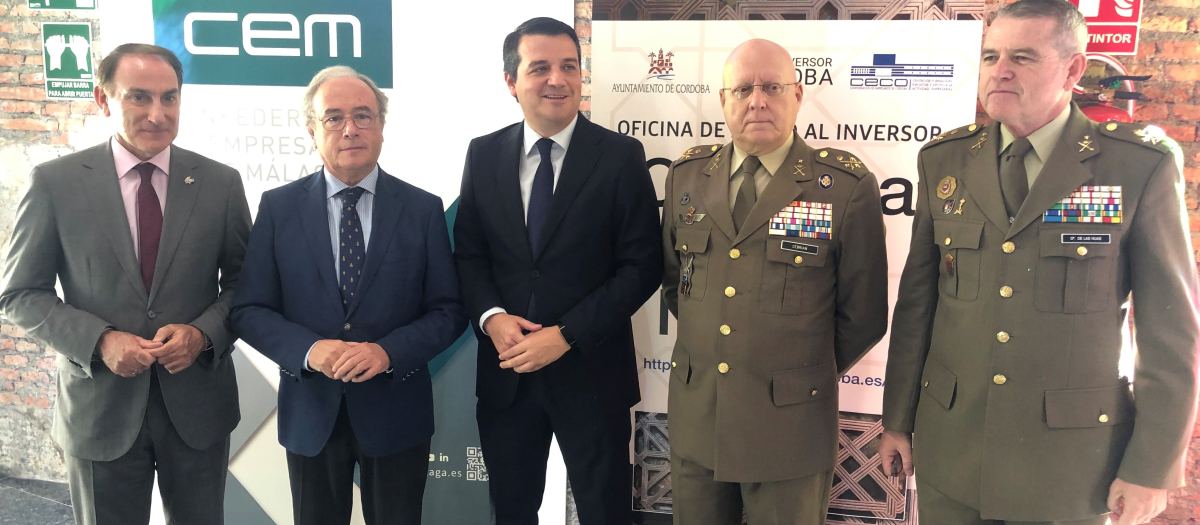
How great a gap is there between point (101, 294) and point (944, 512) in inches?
103

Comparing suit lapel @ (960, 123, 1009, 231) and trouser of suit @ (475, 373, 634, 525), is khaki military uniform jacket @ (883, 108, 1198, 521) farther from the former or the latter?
trouser of suit @ (475, 373, 634, 525)

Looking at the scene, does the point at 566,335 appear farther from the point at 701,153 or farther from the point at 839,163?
the point at 839,163

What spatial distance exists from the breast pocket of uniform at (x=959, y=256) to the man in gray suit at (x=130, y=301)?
2.23 m

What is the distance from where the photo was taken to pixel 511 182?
7.48ft

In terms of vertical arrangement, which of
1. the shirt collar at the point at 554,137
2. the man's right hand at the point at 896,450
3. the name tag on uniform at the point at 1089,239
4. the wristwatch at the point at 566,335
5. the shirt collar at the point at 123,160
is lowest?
the man's right hand at the point at 896,450

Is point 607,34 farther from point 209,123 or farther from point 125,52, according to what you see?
point 209,123

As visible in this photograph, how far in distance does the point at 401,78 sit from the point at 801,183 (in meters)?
1.91

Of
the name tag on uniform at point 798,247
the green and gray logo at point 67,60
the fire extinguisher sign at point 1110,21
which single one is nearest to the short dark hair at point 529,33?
the name tag on uniform at point 798,247

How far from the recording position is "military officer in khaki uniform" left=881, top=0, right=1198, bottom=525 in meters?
1.61

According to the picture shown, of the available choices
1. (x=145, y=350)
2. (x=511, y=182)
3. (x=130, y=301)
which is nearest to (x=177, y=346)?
(x=145, y=350)

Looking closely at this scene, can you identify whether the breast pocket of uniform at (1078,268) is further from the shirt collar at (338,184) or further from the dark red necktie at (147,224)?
the dark red necktie at (147,224)

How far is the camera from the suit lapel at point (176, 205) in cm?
221

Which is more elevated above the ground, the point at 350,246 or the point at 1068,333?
the point at 350,246

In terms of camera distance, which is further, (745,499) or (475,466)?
(475,466)
